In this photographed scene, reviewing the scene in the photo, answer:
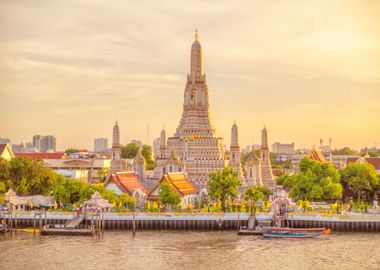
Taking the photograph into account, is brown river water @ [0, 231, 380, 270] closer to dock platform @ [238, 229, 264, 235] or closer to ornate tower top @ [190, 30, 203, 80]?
dock platform @ [238, 229, 264, 235]

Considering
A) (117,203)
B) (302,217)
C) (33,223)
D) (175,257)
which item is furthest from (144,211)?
(175,257)

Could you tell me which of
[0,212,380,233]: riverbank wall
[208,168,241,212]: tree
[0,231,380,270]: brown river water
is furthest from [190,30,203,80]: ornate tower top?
[0,231,380,270]: brown river water

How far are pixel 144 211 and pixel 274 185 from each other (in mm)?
30135

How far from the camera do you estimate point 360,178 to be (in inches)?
3002

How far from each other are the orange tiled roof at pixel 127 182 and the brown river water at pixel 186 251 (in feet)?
51.8

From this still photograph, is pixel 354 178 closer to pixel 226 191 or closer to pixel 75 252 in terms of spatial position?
pixel 226 191

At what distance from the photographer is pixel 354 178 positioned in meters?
76.3

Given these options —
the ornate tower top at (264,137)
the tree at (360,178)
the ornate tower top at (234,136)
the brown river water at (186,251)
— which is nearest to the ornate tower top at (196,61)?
the ornate tower top at (234,136)

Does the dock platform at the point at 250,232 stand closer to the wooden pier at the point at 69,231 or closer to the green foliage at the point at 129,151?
the wooden pier at the point at 69,231

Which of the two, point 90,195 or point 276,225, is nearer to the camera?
point 276,225

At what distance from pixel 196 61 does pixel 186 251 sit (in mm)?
45961

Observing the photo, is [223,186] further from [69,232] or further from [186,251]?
[186,251]

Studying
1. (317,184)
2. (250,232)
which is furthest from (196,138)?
(250,232)

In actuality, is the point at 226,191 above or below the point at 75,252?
above
